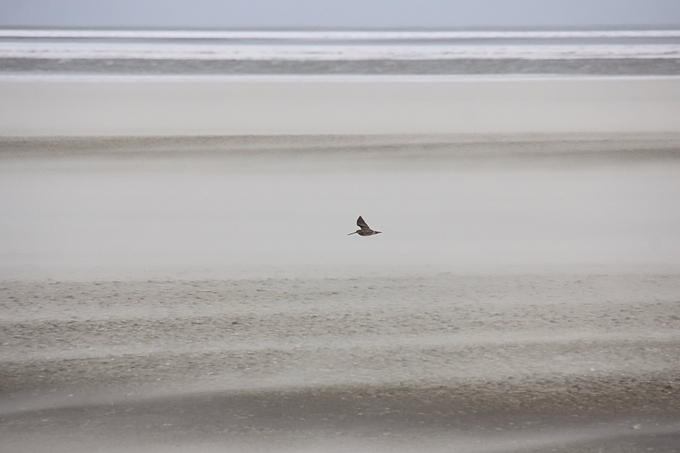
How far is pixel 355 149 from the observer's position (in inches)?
170

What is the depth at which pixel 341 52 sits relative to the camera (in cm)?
575

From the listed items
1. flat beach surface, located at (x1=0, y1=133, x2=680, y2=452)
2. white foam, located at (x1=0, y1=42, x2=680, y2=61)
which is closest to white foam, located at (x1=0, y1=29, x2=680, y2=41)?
white foam, located at (x1=0, y1=42, x2=680, y2=61)

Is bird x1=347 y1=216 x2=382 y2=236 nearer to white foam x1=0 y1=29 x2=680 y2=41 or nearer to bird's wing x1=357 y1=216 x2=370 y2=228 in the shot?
bird's wing x1=357 y1=216 x2=370 y2=228

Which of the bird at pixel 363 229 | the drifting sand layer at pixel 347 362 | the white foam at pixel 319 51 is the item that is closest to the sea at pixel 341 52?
the white foam at pixel 319 51

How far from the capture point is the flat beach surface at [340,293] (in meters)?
2.38

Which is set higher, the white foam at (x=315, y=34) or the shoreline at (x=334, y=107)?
the white foam at (x=315, y=34)

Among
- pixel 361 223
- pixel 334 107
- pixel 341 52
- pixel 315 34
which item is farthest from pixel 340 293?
pixel 315 34

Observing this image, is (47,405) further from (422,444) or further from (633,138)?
(633,138)

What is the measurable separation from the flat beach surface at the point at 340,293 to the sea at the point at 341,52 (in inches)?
47.1

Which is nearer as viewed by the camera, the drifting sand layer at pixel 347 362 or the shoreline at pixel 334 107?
the drifting sand layer at pixel 347 362

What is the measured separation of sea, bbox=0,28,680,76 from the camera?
17.6ft

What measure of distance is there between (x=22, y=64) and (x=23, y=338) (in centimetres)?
350

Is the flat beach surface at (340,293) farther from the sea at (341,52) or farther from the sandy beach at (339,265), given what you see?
the sea at (341,52)

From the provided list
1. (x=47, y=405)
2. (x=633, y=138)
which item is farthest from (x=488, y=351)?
(x=633, y=138)
